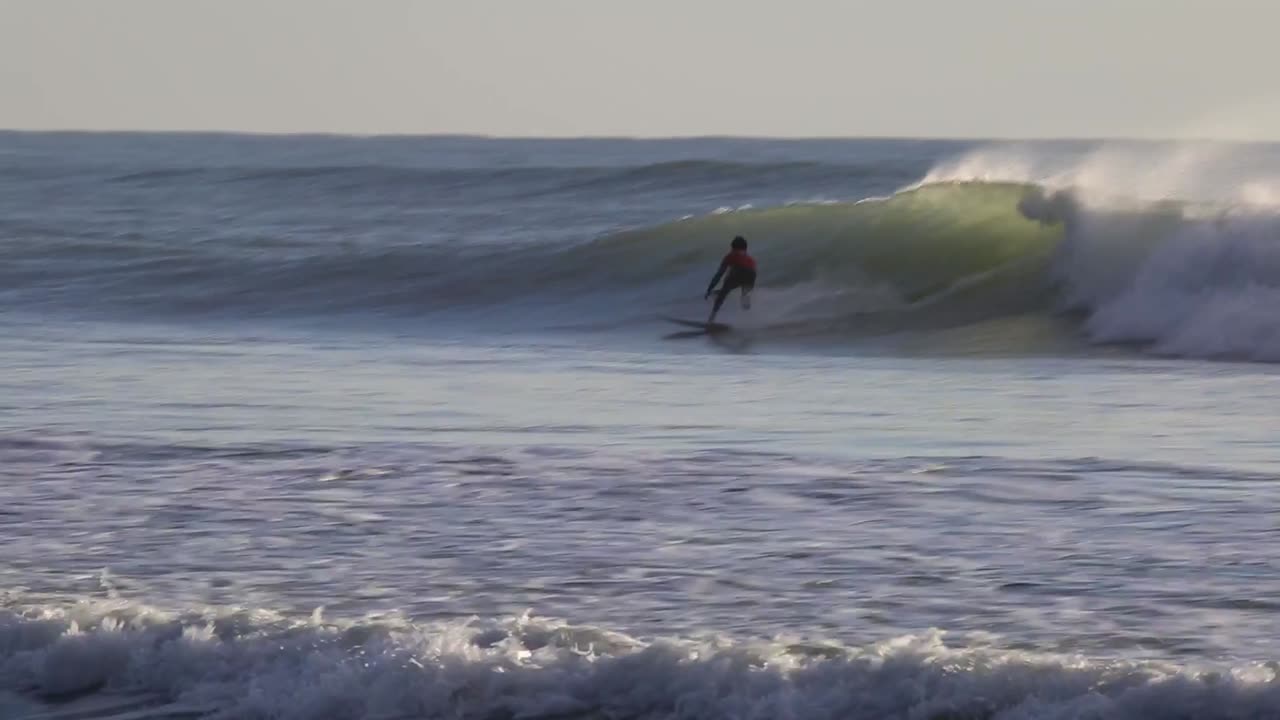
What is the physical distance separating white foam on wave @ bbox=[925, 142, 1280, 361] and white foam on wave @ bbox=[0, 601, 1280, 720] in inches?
458

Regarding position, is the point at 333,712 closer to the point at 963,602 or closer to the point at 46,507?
the point at 963,602

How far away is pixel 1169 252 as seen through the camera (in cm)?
2089

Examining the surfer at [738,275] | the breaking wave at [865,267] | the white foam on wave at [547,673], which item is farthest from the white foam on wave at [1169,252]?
the white foam on wave at [547,673]

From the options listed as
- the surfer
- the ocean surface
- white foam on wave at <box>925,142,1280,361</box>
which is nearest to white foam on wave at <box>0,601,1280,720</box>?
the ocean surface

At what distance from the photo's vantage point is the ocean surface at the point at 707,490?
644 centimetres

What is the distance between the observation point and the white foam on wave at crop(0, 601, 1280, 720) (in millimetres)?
6031

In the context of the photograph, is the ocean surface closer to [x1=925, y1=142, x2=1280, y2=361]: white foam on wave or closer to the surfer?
[x1=925, y1=142, x2=1280, y2=361]: white foam on wave

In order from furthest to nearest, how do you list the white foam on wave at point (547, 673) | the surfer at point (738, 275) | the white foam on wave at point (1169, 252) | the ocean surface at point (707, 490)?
1. the surfer at point (738, 275)
2. the white foam on wave at point (1169, 252)
3. the ocean surface at point (707, 490)
4. the white foam on wave at point (547, 673)

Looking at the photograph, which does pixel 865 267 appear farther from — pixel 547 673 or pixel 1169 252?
pixel 547 673

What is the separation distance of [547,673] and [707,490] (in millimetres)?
3445

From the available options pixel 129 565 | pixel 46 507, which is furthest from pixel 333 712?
pixel 46 507

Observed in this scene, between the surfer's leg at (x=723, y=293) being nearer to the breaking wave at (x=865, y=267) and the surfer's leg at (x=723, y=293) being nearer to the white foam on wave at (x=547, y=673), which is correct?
the breaking wave at (x=865, y=267)

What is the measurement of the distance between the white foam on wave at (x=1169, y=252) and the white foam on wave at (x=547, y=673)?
38.2ft

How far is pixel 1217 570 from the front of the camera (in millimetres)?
7672
